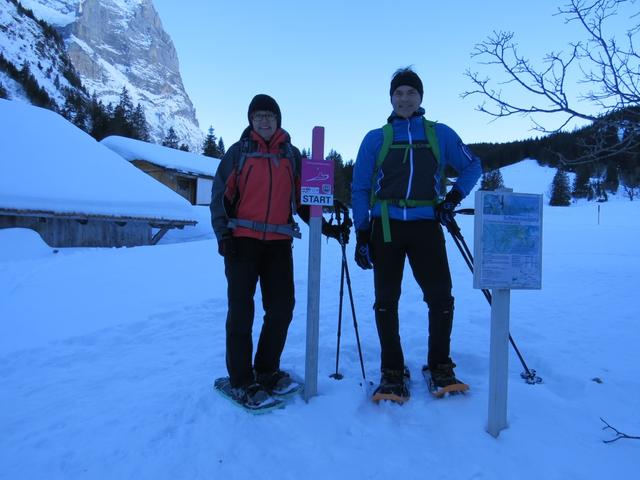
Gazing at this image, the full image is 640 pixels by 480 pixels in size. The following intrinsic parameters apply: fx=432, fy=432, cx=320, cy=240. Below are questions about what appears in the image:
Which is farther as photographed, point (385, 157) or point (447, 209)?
point (385, 157)

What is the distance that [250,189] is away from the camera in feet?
9.36

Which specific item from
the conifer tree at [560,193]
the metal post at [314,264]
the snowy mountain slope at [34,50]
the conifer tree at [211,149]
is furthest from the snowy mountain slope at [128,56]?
the metal post at [314,264]

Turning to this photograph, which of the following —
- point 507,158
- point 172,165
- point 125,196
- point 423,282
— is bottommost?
point 423,282

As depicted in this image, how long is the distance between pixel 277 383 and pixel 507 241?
1.74 metres

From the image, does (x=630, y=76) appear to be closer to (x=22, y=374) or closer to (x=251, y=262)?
(x=251, y=262)

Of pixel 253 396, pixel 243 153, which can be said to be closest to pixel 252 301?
pixel 253 396

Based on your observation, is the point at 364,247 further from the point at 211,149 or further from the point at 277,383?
the point at 211,149

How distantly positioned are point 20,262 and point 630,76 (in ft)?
26.8

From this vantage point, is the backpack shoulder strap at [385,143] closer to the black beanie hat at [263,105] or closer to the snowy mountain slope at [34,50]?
the black beanie hat at [263,105]

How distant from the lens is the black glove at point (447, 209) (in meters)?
2.75

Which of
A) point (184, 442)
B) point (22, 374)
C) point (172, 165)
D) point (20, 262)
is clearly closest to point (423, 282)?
point (184, 442)

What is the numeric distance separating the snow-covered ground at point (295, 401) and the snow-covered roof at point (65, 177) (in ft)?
19.7

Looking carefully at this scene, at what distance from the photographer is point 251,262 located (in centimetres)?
282

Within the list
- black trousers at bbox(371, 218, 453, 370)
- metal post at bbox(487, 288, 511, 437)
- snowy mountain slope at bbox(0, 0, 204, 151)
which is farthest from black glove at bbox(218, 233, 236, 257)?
snowy mountain slope at bbox(0, 0, 204, 151)
